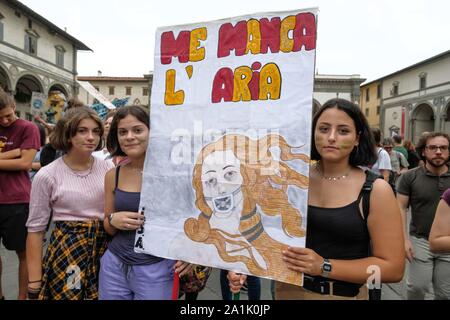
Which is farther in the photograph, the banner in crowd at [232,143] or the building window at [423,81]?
the building window at [423,81]

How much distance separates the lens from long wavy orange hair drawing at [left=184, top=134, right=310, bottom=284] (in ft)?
4.39

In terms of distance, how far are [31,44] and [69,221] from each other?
2695cm

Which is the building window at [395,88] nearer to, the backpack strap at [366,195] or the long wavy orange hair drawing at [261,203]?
the backpack strap at [366,195]

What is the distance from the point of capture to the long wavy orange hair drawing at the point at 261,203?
1.34 meters

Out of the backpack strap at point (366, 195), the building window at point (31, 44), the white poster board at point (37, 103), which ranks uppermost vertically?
the building window at point (31, 44)

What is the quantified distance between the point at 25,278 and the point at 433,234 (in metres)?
3.03

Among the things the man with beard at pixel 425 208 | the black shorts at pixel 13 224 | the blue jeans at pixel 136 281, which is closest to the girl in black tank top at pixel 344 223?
the blue jeans at pixel 136 281

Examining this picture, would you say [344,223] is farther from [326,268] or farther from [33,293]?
[33,293]

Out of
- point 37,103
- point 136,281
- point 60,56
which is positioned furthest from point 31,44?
point 136,281

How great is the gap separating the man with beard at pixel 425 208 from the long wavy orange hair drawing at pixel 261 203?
173 cm

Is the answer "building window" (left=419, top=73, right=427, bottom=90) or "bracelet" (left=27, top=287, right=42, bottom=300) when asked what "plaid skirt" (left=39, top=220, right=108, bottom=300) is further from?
"building window" (left=419, top=73, right=427, bottom=90)

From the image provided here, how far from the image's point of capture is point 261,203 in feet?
4.58

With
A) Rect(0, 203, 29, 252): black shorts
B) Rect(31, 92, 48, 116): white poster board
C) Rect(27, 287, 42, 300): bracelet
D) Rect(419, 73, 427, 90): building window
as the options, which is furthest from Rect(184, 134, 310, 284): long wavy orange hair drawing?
Rect(419, 73, 427, 90): building window
